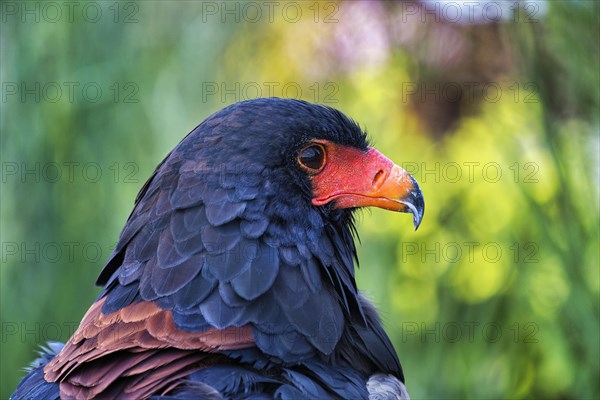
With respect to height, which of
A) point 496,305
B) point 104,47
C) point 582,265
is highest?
point 104,47

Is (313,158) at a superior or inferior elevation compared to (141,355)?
superior

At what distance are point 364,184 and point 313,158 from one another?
20 cm

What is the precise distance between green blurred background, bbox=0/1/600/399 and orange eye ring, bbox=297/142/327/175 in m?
2.83

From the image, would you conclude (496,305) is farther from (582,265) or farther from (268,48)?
(268,48)

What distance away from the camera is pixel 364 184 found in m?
2.62

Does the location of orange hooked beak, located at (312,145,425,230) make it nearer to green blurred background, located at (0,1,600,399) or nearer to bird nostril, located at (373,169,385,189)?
bird nostril, located at (373,169,385,189)

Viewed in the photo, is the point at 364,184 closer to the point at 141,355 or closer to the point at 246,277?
the point at 246,277

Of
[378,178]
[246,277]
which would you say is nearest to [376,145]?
[378,178]

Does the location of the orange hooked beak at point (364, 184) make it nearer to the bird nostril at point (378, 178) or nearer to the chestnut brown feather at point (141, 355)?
the bird nostril at point (378, 178)

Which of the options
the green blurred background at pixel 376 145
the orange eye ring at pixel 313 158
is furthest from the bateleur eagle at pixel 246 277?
the green blurred background at pixel 376 145

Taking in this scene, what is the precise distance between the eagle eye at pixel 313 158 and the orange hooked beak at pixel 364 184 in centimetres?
2

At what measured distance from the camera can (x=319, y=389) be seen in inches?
86.8

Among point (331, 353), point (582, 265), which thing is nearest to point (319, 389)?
point (331, 353)

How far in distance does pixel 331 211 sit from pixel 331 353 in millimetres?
473
